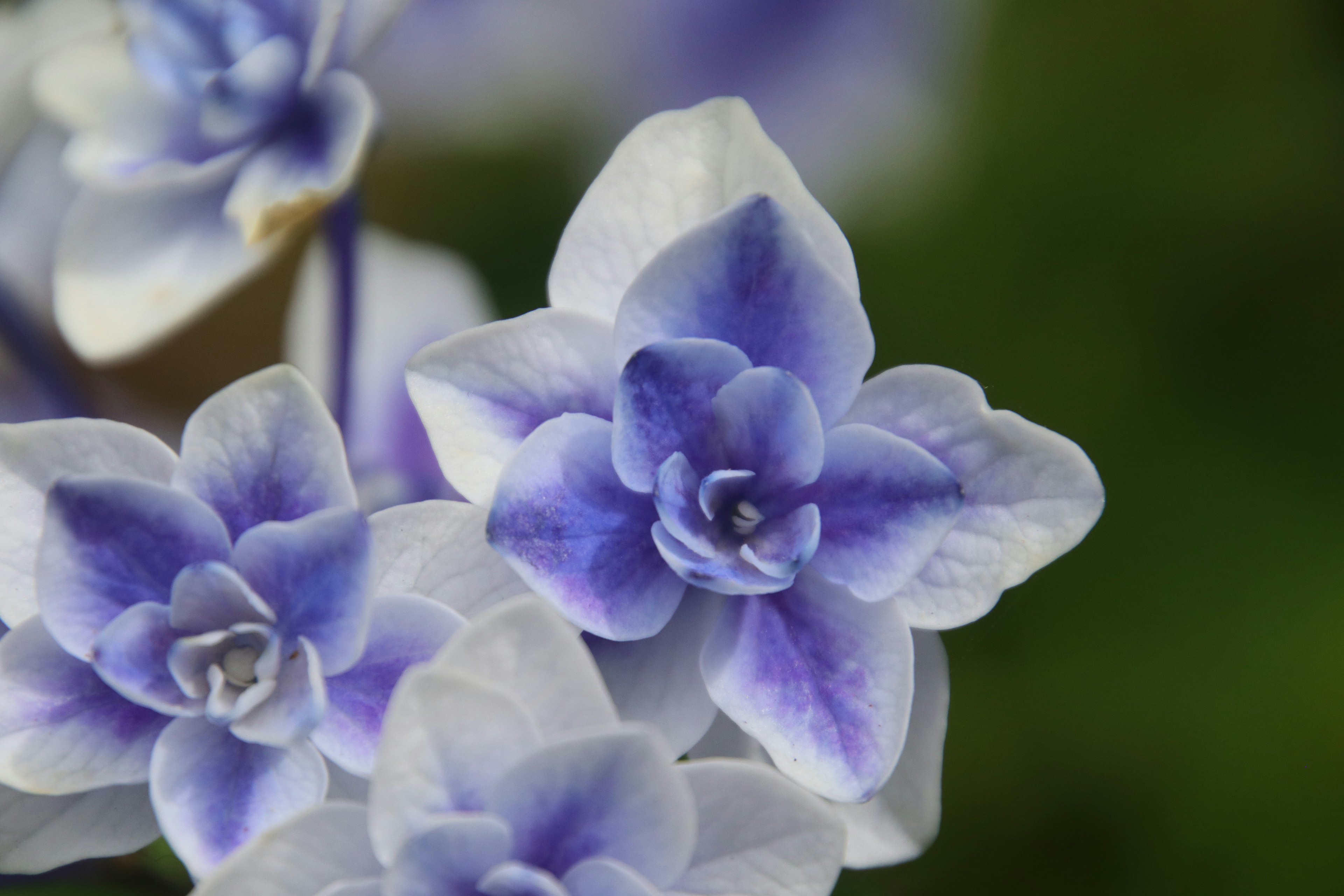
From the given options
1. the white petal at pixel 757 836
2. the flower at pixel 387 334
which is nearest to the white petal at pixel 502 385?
the white petal at pixel 757 836

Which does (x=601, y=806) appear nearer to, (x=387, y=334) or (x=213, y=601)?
(x=213, y=601)

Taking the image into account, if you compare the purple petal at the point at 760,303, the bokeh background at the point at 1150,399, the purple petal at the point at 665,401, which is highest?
the purple petal at the point at 760,303

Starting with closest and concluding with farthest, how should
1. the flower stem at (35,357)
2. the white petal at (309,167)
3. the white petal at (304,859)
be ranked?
the white petal at (304,859) < the white petal at (309,167) < the flower stem at (35,357)

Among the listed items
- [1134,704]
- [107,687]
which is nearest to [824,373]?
[107,687]

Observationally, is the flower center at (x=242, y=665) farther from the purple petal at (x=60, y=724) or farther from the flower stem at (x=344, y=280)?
the flower stem at (x=344, y=280)

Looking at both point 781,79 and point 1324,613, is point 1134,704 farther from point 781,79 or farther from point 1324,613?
point 781,79

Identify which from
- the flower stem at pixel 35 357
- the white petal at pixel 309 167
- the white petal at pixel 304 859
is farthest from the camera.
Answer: the flower stem at pixel 35 357

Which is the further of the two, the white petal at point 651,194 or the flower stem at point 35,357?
the flower stem at point 35,357

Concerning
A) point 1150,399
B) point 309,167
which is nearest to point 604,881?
point 309,167
